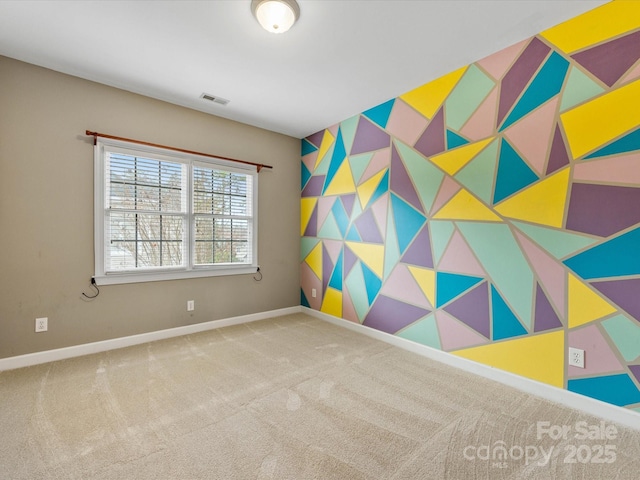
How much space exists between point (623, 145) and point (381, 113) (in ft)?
7.10

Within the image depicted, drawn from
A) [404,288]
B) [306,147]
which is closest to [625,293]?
[404,288]

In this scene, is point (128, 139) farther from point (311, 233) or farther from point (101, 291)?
point (311, 233)

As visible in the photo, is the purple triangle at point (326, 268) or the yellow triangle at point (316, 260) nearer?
the purple triangle at point (326, 268)

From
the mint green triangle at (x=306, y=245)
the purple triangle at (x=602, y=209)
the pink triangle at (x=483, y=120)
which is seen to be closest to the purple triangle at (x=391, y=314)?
the mint green triangle at (x=306, y=245)

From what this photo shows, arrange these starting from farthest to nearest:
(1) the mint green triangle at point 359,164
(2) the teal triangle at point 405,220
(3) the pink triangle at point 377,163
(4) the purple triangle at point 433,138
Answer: (1) the mint green triangle at point 359,164, (3) the pink triangle at point 377,163, (2) the teal triangle at point 405,220, (4) the purple triangle at point 433,138

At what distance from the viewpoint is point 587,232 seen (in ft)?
6.77

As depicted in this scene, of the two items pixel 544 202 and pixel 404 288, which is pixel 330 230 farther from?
pixel 544 202

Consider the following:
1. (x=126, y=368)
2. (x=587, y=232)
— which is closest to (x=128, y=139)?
(x=126, y=368)

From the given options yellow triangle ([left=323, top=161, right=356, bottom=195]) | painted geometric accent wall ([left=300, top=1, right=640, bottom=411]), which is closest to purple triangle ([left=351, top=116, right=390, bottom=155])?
painted geometric accent wall ([left=300, top=1, right=640, bottom=411])

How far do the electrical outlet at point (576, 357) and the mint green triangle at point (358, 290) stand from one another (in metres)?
1.95

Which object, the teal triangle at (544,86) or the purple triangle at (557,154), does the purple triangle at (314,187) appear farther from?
the purple triangle at (557,154)

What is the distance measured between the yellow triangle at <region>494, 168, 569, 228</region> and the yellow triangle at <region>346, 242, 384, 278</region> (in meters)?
1.41

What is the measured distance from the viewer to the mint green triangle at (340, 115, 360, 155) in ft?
12.5

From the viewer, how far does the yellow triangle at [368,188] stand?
3.52m
